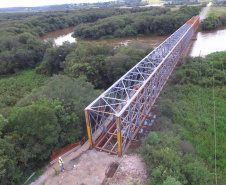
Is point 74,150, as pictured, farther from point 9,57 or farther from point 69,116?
point 9,57

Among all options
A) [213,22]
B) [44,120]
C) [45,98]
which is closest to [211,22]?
[213,22]

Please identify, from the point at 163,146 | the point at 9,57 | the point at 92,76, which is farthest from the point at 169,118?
the point at 9,57

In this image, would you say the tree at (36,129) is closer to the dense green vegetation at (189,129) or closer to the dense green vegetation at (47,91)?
the dense green vegetation at (47,91)

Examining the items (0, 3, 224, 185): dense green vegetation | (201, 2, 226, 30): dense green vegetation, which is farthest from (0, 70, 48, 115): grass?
(201, 2, 226, 30): dense green vegetation

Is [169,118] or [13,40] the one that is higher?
[13,40]

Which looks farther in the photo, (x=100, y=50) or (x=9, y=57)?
(x=9, y=57)

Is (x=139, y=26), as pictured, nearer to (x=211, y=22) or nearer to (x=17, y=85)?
(x=211, y=22)

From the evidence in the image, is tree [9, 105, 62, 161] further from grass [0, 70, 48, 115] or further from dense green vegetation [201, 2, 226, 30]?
dense green vegetation [201, 2, 226, 30]
